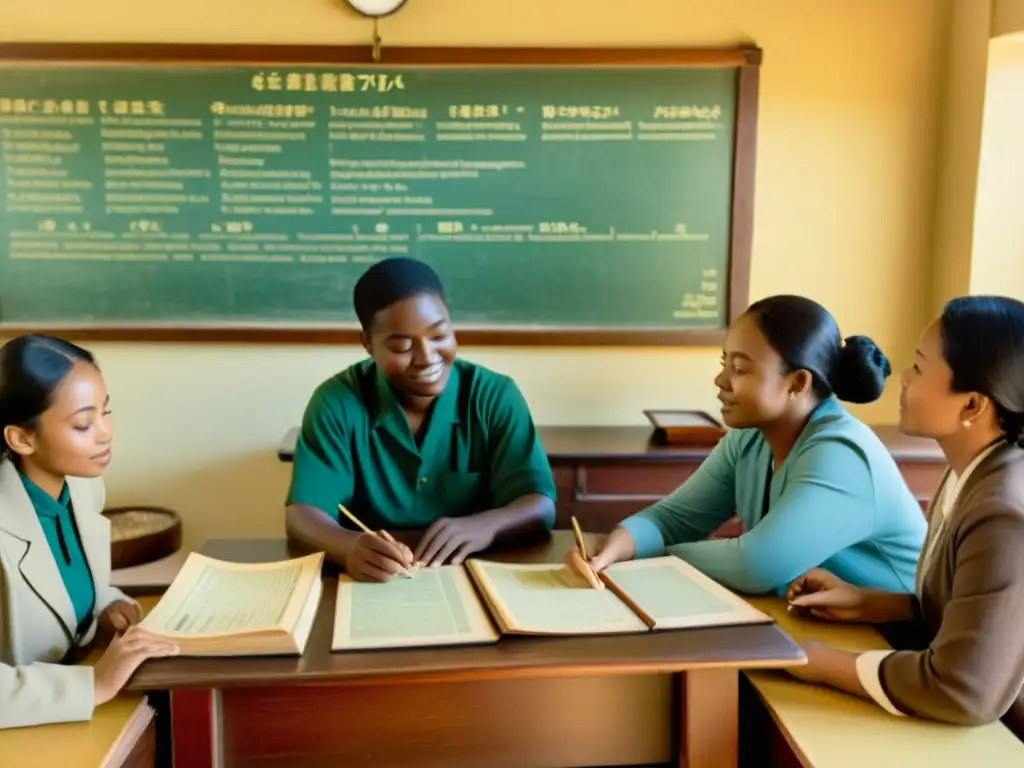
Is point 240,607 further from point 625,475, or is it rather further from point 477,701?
point 625,475

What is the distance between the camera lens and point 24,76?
2.75 metres

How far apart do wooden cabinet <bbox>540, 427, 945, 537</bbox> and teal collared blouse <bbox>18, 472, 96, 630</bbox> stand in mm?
1422

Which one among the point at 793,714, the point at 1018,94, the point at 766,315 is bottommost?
the point at 793,714

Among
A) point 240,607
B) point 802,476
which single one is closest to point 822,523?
point 802,476

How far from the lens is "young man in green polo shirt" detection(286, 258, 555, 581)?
1.70 meters

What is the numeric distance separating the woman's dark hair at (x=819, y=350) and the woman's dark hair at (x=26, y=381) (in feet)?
3.74

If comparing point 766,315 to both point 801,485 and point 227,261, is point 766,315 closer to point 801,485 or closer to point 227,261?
point 801,485

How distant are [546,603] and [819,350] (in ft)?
2.26

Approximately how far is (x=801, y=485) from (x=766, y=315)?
32 cm

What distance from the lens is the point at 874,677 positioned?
1.12 m

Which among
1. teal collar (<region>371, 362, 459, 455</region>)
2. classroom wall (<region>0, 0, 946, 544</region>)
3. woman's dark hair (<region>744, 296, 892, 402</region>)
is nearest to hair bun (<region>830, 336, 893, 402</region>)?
woman's dark hair (<region>744, 296, 892, 402</region>)

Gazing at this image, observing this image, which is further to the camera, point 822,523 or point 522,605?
point 822,523

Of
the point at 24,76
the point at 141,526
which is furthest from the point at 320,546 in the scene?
the point at 24,76

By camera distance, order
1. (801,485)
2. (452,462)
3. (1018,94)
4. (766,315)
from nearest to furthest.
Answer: (801,485), (766,315), (452,462), (1018,94)
